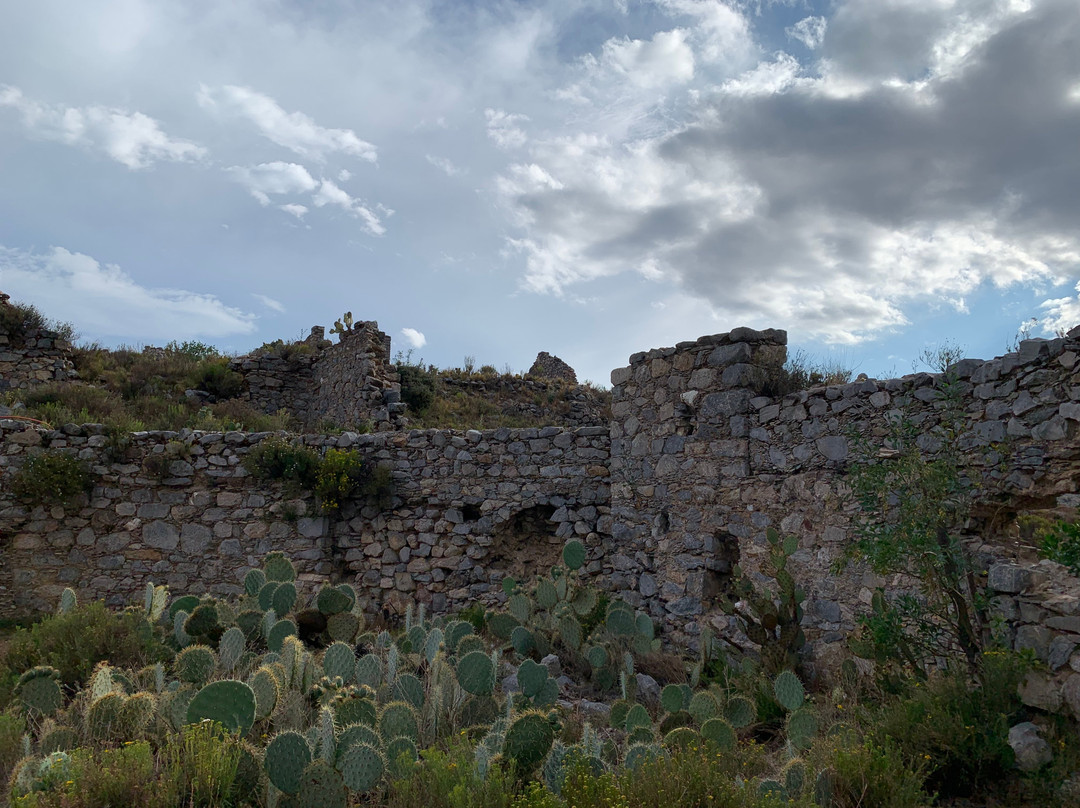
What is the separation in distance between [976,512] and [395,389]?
964 cm

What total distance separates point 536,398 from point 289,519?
6871mm

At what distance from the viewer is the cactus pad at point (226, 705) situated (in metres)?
3.74

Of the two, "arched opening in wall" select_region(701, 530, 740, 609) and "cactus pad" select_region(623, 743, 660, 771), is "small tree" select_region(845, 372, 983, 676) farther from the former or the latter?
"arched opening in wall" select_region(701, 530, 740, 609)

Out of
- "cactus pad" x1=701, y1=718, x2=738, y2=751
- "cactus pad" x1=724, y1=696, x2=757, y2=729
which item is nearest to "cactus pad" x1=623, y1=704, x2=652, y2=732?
"cactus pad" x1=701, y1=718, x2=738, y2=751

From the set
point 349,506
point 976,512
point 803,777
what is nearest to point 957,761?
point 803,777

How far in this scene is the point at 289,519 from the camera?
883cm

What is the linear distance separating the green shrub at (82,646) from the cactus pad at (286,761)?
2.82 meters

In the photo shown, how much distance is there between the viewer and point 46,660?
5.71 metres

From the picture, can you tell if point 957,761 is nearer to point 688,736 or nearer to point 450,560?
point 688,736

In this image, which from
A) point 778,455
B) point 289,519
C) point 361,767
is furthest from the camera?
point 289,519

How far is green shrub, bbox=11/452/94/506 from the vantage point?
336 inches

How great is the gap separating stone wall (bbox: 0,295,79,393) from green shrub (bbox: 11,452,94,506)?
5248 millimetres

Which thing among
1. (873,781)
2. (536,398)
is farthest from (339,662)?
(536,398)

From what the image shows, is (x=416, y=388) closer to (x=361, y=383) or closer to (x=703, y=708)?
(x=361, y=383)
